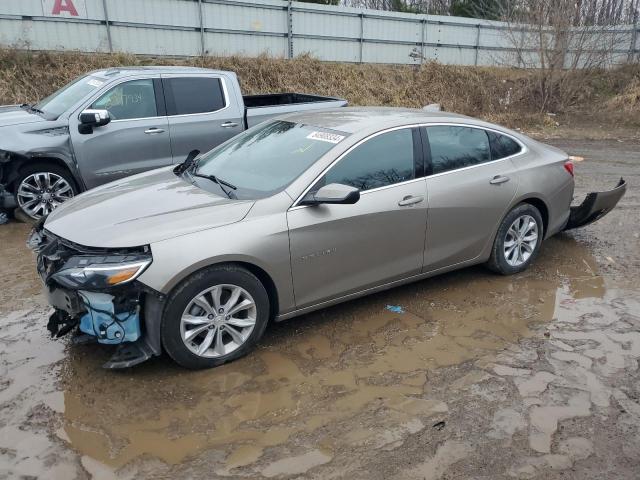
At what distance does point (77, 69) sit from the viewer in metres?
13.5

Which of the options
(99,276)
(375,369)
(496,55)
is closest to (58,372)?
(99,276)

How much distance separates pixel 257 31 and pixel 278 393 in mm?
15167

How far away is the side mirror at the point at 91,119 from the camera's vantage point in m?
6.54

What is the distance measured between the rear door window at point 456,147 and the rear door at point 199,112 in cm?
365

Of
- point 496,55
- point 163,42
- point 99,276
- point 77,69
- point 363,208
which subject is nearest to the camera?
point 99,276

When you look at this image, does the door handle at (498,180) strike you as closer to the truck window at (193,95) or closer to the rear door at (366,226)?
the rear door at (366,226)

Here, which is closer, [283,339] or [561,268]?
[283,339]

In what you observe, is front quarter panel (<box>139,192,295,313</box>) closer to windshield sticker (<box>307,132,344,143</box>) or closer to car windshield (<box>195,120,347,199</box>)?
car windshield (<box>195,120,347,199</box>)

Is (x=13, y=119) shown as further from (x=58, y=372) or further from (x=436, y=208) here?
(x=436, y=208)

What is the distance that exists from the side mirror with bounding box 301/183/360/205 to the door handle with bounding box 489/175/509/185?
1644 mm

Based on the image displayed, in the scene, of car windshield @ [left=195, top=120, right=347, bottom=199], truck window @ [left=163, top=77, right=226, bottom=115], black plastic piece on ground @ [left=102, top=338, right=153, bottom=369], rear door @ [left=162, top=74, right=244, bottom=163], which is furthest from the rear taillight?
truck window @ [left=163, top=77, right=226, bottom=115]

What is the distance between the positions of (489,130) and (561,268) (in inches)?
66.1

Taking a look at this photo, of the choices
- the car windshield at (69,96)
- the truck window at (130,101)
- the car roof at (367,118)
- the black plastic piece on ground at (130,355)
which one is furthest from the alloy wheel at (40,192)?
the black plastic piece on ground at (130,355)

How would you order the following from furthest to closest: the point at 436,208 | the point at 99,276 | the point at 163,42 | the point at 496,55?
the point at 496,55, the point at 163,42, the point at 436,208, the point at 99,276
